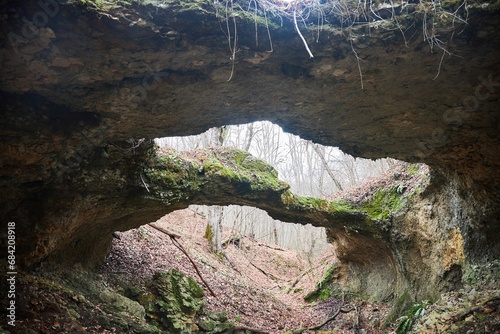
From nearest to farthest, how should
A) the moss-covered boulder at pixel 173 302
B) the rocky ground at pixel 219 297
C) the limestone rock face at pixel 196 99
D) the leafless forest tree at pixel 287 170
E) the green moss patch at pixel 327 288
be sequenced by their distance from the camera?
the limestone rock face at pixel 196 99 → the rocky ground at pixel 219 297 → the moss-covered boulder at pixel 173 302 → the green moss patch at pixel 327 288 → the leafless forest tree at pixel 287 170

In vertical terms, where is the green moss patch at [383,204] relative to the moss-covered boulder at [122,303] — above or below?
above

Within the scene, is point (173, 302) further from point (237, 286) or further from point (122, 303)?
point (237, 286)

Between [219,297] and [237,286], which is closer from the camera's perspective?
[219,297]

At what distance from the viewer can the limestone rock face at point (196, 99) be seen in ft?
11.4

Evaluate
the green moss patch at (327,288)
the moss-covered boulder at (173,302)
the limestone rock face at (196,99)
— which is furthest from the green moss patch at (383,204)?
the moss-covered boulder at (173,302)

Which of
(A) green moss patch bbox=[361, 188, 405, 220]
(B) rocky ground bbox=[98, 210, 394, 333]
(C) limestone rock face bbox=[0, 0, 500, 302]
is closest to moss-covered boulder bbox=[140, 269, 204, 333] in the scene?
(B) rocky ground bbox=[98, 210, 394, 333]

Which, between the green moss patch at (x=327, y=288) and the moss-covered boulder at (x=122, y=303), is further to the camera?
the green moss patch at (x=327, y=288)

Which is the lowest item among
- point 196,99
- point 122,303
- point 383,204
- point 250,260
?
point 250,260

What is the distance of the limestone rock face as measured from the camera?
348 cm

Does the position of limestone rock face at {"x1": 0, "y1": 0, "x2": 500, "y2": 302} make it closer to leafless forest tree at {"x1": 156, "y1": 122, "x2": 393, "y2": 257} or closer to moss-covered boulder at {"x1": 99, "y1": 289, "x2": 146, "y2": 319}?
moss-covered boulder at {"x1": 99, "y1": 289, "x2": 146, "y2": 319}

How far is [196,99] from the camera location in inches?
186

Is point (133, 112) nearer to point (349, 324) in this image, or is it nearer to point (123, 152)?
point (123, 152)

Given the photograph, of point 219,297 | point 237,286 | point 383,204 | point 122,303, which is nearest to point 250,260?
point 237,286

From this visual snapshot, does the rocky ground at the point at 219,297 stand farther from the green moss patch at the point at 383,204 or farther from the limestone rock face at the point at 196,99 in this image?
the limestone rock face at the point at 196,99
